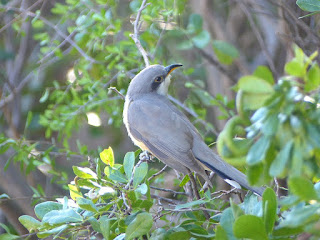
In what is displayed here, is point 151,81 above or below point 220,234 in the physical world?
below

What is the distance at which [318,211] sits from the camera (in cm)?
160

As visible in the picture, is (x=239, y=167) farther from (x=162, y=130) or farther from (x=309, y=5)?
(x=162, y=130)

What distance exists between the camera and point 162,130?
4.18m

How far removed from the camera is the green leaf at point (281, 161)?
1.45m

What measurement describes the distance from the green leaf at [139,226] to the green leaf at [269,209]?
0.58m

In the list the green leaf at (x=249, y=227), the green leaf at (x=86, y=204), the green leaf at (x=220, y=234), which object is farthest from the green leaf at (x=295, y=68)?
the green leaf at (x=86, y=204)

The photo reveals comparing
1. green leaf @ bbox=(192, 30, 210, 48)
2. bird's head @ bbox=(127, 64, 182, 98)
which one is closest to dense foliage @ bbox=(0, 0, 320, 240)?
green leaf @ bbox=(192, 30, 210, 48)

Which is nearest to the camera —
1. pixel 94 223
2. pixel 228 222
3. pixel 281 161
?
→ pixel 281 161

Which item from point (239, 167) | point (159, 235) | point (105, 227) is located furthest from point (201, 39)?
point (105, 227)

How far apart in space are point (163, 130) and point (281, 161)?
273cm

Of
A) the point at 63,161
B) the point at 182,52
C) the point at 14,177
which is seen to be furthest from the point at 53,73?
the point at 14,177

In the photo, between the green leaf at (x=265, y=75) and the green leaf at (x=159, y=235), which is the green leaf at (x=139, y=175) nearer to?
the green leaf at (x=159, y=235)

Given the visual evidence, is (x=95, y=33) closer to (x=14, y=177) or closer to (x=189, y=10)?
(x=14, y=177)

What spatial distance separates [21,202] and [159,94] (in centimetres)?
157
